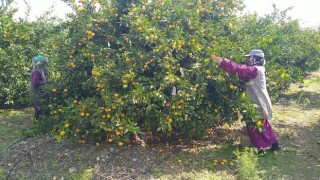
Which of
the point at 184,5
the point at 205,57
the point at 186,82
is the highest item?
the point at 184,5

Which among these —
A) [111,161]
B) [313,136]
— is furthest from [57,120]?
[313,136]

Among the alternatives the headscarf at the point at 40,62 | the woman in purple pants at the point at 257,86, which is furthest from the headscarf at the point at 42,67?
the woman in purple pants at the point at 257,86

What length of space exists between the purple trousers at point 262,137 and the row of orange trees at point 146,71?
0.31 metres

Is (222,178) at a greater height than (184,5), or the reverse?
(184,5)

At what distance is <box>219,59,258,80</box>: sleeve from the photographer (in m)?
3.88

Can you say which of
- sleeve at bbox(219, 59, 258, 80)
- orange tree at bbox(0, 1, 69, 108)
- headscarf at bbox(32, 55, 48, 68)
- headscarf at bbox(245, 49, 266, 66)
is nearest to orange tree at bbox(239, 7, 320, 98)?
headscarf at bbox(245, 49, 266, 66)

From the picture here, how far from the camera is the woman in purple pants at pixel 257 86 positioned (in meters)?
3.90

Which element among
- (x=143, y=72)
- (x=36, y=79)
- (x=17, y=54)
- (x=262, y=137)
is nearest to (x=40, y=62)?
(x=36, y=79)

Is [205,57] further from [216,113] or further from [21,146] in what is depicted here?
[21,146]

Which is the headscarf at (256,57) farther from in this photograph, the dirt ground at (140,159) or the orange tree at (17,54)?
the orange tree at (17,54)

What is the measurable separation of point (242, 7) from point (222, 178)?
8.46 feet

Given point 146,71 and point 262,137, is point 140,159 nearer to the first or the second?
point 146,71

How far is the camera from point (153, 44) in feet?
13.6

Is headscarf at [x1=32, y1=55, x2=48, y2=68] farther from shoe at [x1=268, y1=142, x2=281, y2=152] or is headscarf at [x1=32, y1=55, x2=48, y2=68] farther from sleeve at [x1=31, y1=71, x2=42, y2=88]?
shoe at [x1=268, y1=142, x2=281, y2=152]
